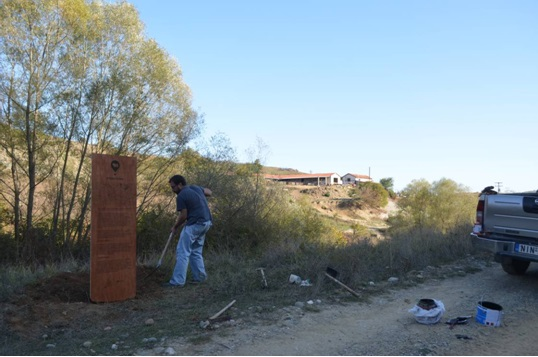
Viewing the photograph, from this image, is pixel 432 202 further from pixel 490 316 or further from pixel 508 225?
pixel 490 316

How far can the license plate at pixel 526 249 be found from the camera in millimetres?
6035

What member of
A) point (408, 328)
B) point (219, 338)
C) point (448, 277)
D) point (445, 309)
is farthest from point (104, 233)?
point (448, 277)

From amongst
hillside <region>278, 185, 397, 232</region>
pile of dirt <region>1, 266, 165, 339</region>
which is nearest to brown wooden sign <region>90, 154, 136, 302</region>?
pile of dirt <region>1, 266, 165, 339</region>

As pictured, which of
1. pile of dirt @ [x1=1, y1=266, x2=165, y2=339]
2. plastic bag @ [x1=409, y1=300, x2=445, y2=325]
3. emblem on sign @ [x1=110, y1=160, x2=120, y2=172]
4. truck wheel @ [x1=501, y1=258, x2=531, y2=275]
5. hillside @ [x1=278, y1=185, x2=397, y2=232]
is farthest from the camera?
hillside @ [x1=278, y1=185, x2=397, y2=232]

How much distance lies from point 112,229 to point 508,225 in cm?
580

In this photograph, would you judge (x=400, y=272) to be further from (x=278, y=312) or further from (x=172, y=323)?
→ (x=172, y=323)

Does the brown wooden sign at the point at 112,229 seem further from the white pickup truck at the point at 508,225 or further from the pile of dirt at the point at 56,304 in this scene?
the white pickup truck at the point at 508,225

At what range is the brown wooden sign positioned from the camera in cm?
565

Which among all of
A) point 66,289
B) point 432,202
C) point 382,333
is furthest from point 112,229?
point 432,202

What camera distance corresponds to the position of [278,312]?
5227 mm

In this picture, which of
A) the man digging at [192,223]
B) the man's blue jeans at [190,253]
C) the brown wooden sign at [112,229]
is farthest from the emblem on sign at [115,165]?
the man's blue jeans at [190,253]

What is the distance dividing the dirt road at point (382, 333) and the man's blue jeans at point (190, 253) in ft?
6.93

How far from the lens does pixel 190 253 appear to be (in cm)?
688

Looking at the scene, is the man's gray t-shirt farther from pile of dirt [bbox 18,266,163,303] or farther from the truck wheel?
the truck wheel
